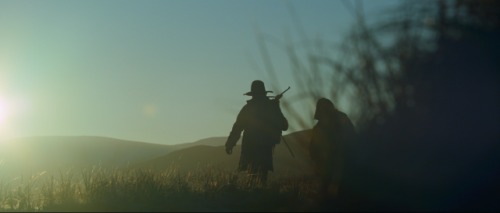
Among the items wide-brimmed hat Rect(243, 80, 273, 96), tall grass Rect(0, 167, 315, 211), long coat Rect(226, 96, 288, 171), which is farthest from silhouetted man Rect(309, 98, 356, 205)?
wide-brimmed hat Rect(243, 80, 273, 96)

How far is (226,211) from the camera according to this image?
4.58 meters

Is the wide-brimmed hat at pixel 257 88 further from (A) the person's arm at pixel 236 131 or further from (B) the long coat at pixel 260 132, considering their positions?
(A) the person's arm at pixel 236 131

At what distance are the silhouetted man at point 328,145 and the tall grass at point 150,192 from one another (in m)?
0.36

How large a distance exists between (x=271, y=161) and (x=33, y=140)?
48.4 m

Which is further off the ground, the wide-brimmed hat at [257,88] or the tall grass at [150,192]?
the wide-brimmed hat at [257,88]

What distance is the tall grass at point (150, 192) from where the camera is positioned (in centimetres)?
457

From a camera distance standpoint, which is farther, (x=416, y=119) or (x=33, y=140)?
(x=33, y=140)

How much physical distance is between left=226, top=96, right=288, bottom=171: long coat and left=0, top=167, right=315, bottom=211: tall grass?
104cm

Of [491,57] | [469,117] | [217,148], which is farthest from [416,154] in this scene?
[217,148]

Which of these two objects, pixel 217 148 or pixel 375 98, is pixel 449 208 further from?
pixel 217 148

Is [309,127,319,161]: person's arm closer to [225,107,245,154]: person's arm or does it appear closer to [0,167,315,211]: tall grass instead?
[0,167,315,211]: tall grass

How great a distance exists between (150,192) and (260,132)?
2.61 metres

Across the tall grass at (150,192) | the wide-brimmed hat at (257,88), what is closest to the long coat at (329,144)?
the tall grass at (150,192)

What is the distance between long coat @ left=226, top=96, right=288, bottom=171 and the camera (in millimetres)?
7043
